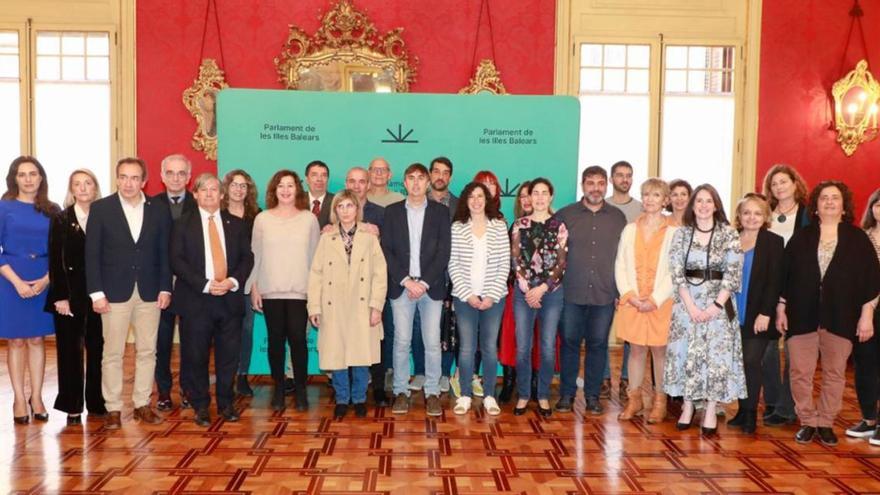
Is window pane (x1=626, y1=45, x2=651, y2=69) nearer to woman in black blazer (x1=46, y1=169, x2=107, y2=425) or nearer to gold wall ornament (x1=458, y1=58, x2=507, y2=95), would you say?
gold wall ornament (x1=458, y1=58, x2=507, y2=95)

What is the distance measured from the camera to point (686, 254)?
169 inches

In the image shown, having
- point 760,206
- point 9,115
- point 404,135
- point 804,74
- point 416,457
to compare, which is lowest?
point 416,457

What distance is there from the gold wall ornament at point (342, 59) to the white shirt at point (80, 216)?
3139mm

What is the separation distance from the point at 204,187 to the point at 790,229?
140 inches

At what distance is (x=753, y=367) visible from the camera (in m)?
4.41

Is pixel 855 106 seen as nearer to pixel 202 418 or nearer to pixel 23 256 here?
pixel 202 418

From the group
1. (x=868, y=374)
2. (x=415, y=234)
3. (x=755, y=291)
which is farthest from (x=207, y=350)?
(x=868, y=374)

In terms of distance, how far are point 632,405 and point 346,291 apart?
74.8 inches

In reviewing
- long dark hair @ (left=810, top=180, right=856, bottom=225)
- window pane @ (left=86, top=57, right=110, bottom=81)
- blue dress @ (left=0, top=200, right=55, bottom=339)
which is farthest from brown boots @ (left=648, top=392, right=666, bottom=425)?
window pane @ (left=86, top=57, right=110, bottom=81)

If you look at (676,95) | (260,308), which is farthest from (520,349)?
(676,95)

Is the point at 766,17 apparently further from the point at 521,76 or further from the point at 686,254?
the point at 686,254

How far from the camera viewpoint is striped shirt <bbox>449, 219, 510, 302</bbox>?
4.59 m

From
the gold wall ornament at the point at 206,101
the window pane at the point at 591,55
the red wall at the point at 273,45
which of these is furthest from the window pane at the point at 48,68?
the window pane at the point at 591,55

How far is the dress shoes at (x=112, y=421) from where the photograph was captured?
4.29 m
